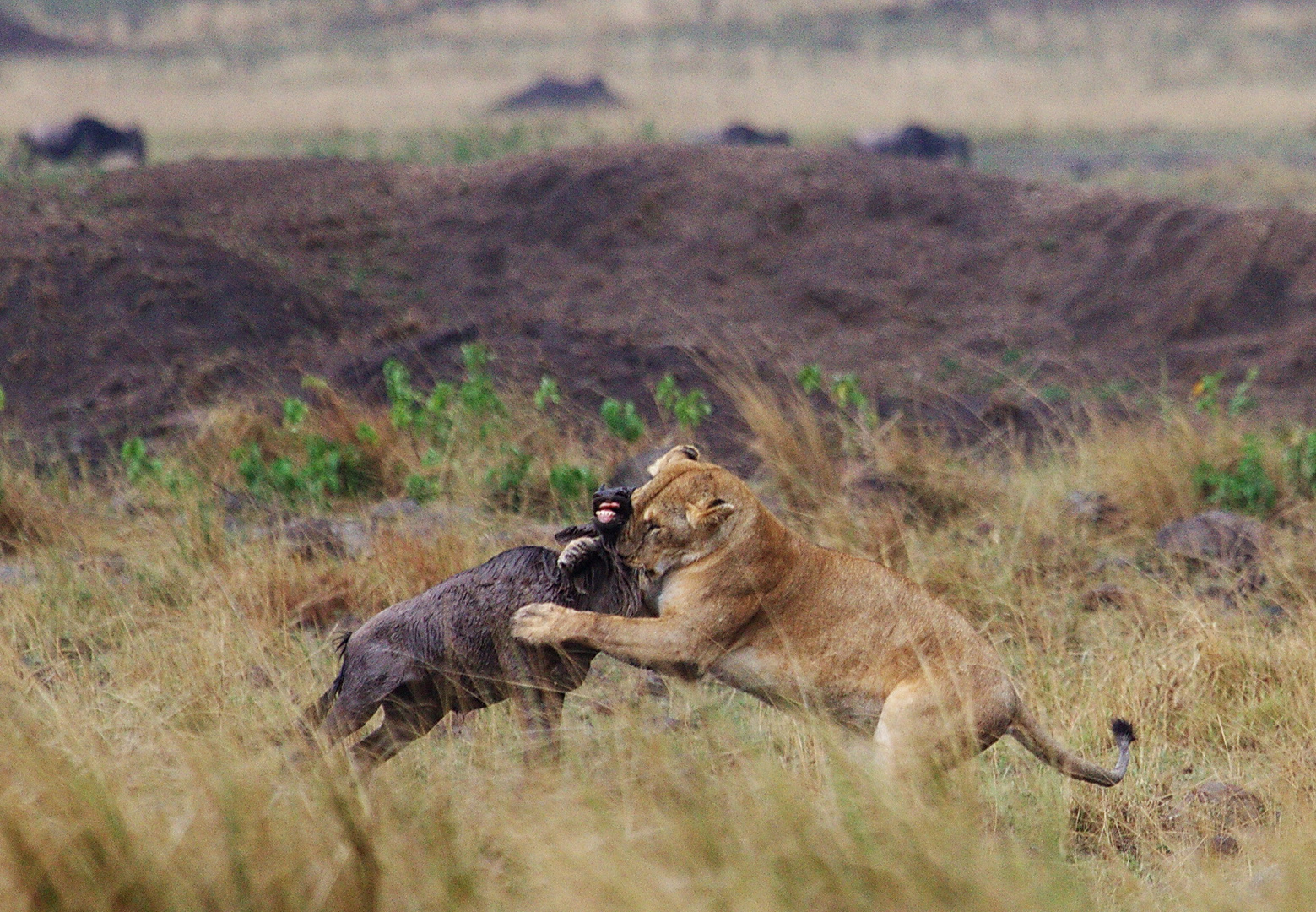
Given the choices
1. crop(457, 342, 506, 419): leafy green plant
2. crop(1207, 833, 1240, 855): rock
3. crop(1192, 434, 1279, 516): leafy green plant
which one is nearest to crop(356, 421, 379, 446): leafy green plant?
crop(457, 342, 506, 419): leafy green plant

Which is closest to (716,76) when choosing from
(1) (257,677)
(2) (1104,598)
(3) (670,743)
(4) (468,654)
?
(2) (1104,598)

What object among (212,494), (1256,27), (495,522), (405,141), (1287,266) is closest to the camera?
(495,522)

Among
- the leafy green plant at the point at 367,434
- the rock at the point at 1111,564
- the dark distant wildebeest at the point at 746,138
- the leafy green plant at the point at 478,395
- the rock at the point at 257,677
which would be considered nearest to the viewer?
the rock at the point at 257,677

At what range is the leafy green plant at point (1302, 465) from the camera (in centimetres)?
768

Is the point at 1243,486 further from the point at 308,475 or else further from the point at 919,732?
the point at 308,475

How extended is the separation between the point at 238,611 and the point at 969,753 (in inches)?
95.1

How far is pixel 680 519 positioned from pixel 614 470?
3660mm

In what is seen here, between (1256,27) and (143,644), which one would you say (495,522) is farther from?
(1256,27)

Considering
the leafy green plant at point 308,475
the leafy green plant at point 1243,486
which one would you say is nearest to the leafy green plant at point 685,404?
the leafy green plant at point 308,475

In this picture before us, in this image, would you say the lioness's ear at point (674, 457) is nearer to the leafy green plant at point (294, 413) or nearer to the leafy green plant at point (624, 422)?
the leafy green plant at point (624, 422)

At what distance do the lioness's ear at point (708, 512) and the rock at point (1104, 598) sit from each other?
9.10 feet

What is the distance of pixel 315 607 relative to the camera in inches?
237

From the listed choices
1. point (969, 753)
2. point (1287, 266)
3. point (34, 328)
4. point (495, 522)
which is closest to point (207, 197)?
point (34, 328)

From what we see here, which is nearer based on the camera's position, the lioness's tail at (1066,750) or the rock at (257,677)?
the lioness's tail at (1066,750)
